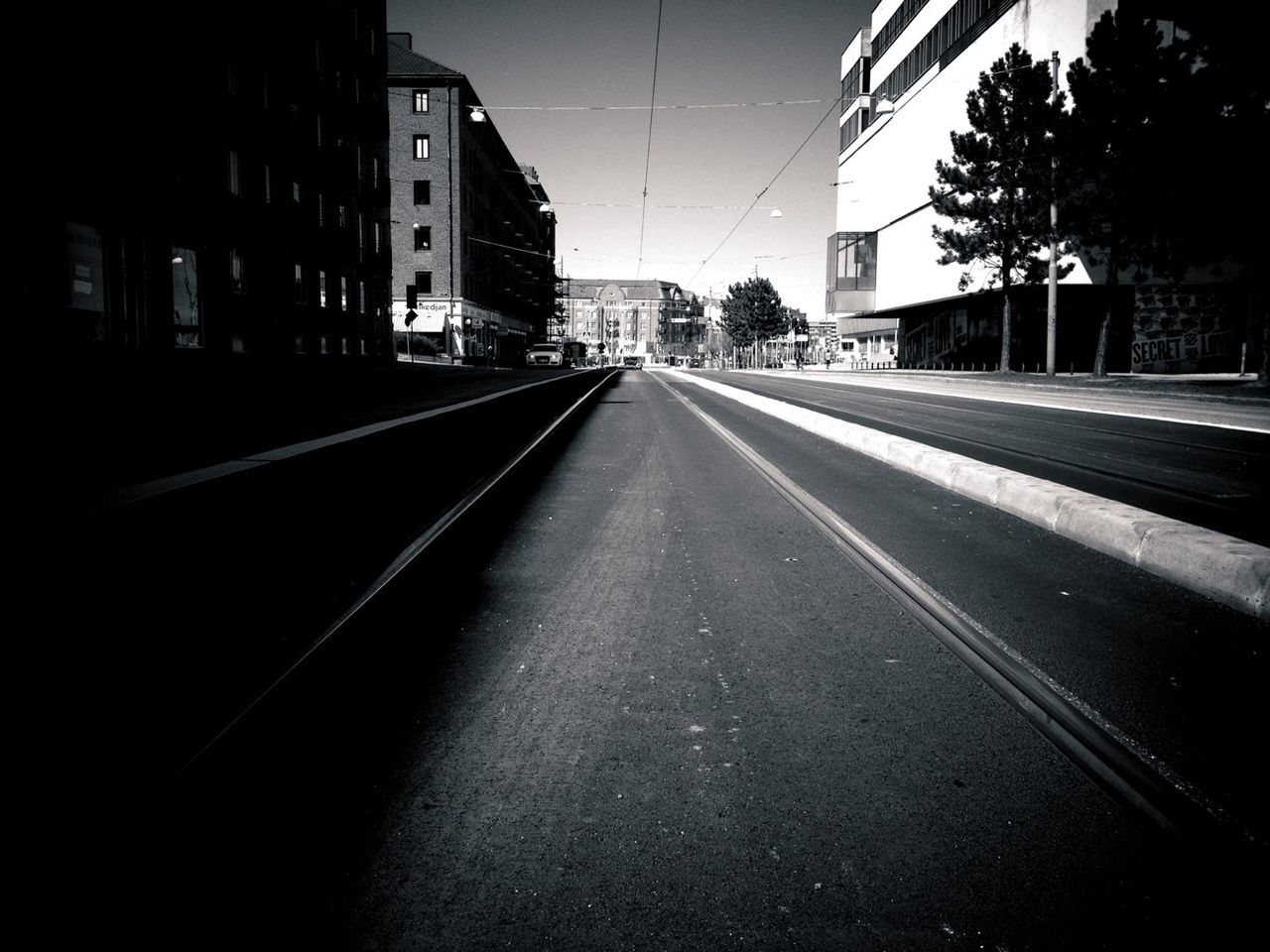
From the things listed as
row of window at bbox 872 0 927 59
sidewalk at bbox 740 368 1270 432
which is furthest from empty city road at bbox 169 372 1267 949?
row of window at bbox 872 0 927 59

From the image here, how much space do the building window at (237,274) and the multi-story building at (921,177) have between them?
23.2 m

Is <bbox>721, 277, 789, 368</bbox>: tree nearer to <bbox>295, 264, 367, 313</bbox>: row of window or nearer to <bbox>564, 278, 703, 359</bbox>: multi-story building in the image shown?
Answer: <bbox>295, 264, 367, 313</bbox>: row of window

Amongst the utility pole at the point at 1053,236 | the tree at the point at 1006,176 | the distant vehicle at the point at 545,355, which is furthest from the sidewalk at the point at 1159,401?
the distant vehicle at the point at 545,355

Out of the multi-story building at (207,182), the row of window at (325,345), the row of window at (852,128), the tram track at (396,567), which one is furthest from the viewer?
the row of window at (852,128)

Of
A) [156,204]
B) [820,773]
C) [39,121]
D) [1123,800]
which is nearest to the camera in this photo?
[1123,800]

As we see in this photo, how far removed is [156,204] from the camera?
73.8ft

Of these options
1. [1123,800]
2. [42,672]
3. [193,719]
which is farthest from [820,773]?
[42,672]

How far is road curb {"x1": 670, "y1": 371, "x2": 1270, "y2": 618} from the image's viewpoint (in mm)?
3775

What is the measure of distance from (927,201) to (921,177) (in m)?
2.12

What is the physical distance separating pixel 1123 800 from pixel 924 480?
231 inches

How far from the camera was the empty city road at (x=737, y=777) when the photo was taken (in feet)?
5.49

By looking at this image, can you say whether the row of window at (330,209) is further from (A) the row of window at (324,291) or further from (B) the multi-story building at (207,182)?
(A) the row of window at (324,291)

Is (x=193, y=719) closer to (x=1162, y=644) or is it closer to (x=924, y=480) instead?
(x=1162, y=644)

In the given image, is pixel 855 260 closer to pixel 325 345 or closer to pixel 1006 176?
pixel 1006 176
